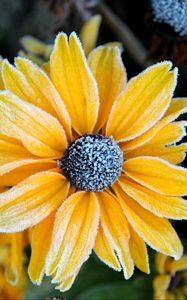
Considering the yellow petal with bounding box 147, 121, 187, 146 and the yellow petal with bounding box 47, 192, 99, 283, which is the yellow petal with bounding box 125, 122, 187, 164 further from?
the yellow petal with bounding box 47, 192, 99, 283

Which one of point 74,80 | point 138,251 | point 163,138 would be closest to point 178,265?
point 138,251

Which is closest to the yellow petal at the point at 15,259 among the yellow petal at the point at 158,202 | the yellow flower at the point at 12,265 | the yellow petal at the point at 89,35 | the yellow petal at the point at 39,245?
the yellow flower at the point at 12,265

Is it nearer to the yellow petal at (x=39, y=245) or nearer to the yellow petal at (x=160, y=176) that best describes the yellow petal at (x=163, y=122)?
the yellow petal at (x=160, y=176)

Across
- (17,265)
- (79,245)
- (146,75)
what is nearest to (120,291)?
(17,265)

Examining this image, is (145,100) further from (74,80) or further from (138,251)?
(138,251)

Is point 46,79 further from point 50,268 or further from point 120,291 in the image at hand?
point 120,291
